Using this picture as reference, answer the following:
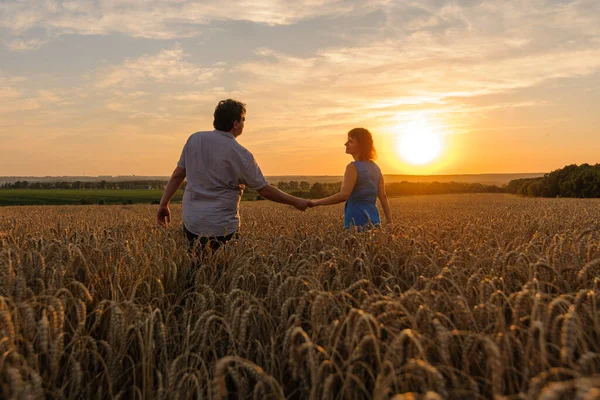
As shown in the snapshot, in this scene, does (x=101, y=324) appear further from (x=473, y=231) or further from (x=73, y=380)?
(x=473, y=231)

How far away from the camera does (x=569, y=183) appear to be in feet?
113

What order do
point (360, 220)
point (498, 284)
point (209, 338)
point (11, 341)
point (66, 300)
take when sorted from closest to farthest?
point (11, 341), point (209, 338), point (66, 300), point (498, 284), point (360, 220)

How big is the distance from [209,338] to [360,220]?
4.00 m

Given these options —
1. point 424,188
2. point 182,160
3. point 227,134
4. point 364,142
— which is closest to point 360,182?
point 364,142

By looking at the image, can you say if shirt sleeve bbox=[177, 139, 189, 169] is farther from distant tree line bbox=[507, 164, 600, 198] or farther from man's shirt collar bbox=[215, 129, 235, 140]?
distant tree line bbox=[507, 164, 600, 198]

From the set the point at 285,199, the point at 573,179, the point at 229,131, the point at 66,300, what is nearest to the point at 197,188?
the point at 229,131

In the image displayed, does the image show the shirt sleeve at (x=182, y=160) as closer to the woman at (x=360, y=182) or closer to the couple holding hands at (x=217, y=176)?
the couple holding hands at (x=217, y=176)

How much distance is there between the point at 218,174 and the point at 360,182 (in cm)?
213

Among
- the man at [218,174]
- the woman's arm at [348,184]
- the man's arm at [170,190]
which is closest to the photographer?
the man at [218,174]

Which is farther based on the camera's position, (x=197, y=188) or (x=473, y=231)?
(x=473, y=231)

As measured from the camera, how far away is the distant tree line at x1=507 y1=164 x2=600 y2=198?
3311 cm

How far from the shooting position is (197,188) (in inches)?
193

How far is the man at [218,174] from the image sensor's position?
15.8ft

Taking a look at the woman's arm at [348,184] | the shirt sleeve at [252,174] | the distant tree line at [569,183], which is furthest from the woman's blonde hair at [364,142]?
the distant tree line at [569,183]
